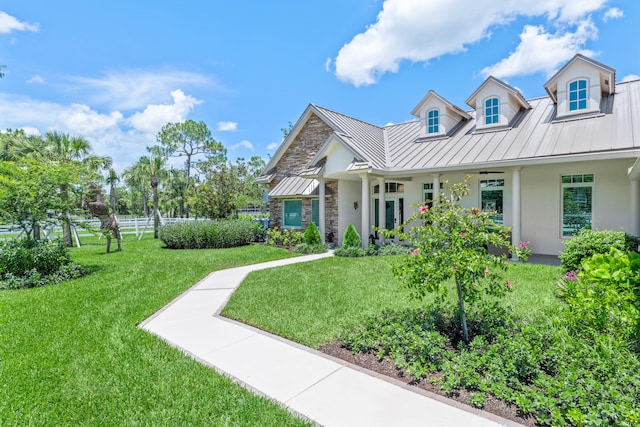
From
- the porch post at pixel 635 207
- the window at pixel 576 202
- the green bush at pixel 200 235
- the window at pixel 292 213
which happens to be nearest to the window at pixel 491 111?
the window at pixel 576 202

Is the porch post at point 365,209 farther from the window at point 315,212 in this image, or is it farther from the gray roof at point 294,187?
the window at point 315,212

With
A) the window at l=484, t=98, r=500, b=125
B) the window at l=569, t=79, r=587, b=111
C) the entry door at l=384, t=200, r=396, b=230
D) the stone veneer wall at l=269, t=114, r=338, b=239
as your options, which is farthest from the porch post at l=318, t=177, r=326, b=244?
the window at l=569, t=79, r=587, b=111

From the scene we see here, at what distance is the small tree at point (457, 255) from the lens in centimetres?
384

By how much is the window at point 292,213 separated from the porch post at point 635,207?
40.6 feet

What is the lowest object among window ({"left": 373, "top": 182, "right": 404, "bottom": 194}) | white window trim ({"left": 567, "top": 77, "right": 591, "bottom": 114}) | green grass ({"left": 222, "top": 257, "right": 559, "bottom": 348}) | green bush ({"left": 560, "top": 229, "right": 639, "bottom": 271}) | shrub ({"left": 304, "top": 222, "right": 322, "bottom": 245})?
green grass ({"left": 222, "top": 257, "right": 559, "bottom": 348})

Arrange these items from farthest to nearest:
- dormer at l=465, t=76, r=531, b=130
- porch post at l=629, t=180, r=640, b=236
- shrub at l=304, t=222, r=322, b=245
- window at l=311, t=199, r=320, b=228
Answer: window at l=311, t=199, r=320, b=228, shrub at l=304, t=222, r=322, b=245, dormer at l=465, t=76, r=531, b=130, porch post at l=629, t=180, r=640, b=236

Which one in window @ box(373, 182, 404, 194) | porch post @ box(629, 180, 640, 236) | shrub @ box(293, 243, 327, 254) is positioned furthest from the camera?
window @ box(373, 182, 404, 194)

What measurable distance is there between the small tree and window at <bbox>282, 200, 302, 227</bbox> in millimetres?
12274

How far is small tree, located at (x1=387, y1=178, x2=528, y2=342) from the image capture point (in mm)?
3838

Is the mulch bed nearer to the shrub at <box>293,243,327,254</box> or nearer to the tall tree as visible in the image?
the shrub at <box>293,243,327,254</box>

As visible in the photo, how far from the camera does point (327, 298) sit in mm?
6355

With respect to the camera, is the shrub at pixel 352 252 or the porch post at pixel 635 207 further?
the shrub at pixel 352 252

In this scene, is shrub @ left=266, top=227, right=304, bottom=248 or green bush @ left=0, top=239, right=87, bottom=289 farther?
shrub @ left=266, top=227, right=304, bottom=248

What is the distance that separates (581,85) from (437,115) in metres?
4.94
